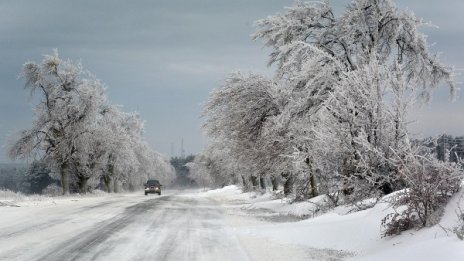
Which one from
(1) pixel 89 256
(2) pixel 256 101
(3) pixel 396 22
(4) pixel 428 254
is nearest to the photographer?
(4) pixel 428 254

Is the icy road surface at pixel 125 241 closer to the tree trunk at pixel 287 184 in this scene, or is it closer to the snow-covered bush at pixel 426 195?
the snow-covered bush at pixel 426 195

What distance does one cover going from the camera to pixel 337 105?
15000 mm

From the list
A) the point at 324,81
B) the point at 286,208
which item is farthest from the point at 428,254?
the point at 286,208

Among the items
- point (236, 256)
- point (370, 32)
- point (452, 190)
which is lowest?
point (236, 256)

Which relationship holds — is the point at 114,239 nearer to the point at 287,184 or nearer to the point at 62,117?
the point at 287,184

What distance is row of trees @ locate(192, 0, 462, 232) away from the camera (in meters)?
14.3

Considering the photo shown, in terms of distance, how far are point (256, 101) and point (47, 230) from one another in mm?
14416

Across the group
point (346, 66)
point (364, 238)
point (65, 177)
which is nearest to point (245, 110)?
point (346, 66)

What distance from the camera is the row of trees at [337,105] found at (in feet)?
47.0

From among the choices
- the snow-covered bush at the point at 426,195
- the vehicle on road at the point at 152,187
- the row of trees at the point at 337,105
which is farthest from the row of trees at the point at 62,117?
the snow-covered bush at the point at 426,195

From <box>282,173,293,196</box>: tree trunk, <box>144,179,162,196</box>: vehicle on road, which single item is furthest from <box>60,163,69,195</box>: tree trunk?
<box>282,173,293,196</box>: tree trunk

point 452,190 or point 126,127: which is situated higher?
A: point 126,127

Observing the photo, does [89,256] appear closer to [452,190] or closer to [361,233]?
[361,233]

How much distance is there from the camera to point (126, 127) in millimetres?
65312
